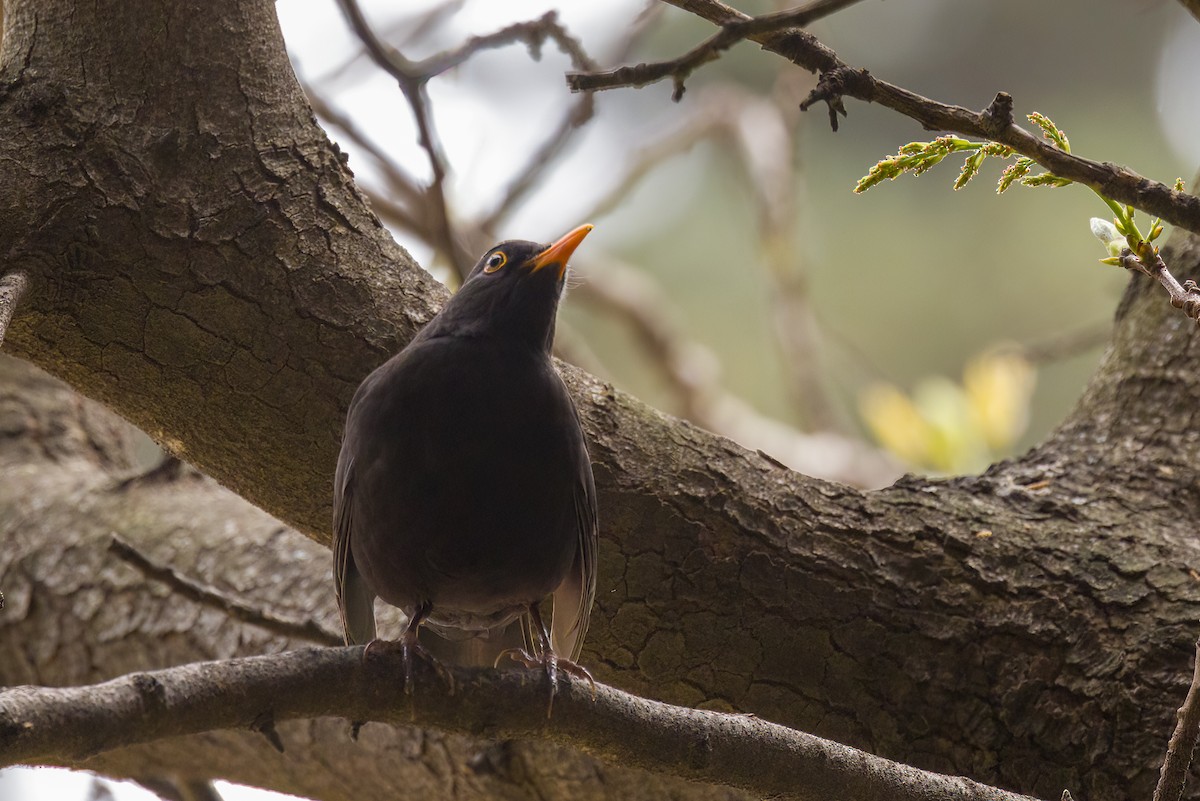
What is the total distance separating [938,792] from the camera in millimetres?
2428

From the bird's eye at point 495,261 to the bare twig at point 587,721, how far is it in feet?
4.57

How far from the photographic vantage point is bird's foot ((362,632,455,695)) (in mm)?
2471

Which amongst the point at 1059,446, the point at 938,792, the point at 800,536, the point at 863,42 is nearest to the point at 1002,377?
the point at 1059,446

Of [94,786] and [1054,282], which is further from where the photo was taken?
[1054,282]

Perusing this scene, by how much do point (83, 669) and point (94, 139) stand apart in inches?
87.6

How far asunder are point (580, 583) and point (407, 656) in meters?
0.67

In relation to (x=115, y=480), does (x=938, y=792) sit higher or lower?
lower

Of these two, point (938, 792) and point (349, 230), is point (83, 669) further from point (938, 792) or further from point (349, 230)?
point (938, 792)

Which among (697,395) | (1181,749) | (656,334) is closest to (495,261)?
(1181,749)

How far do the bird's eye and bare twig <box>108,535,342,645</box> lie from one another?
47.3 inches

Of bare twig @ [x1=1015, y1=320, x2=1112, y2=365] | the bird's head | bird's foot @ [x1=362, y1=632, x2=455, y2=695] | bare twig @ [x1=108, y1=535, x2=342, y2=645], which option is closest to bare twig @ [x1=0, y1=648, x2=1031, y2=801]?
bird's foot @ [x1=362, y1=632, x2=455, y2=695]

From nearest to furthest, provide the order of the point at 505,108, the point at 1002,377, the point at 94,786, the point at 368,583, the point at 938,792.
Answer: the point at 938,792, the point at 368,583, the point at 94,786, the point at 1002,377, the point at 505,108

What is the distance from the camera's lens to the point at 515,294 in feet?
11.3

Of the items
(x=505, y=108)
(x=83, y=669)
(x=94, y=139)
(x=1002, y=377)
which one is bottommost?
(x=83, y=669)
